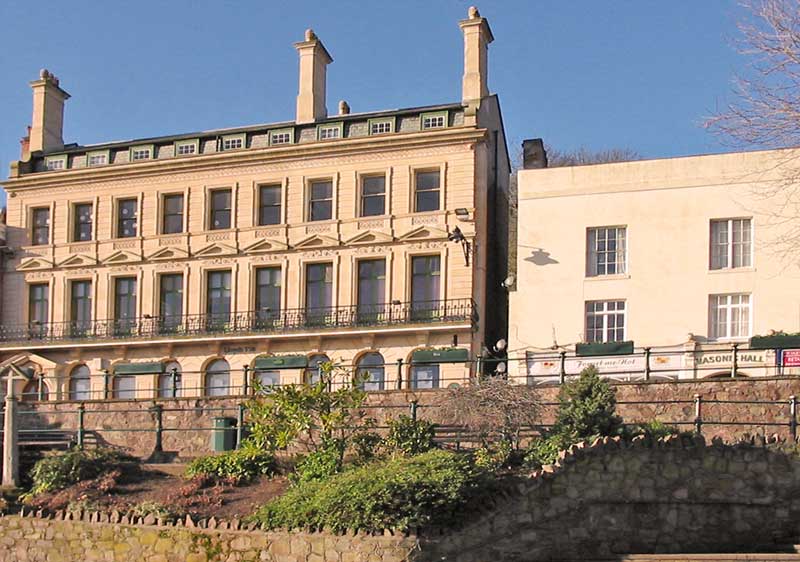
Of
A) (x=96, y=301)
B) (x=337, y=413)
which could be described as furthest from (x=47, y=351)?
(x=337, y=413)

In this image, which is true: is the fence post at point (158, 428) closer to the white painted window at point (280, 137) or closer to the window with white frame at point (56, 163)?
the white painted window at point (280, 137)

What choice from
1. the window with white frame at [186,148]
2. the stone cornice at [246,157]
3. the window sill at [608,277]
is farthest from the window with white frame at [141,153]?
the window sill at [608,277]

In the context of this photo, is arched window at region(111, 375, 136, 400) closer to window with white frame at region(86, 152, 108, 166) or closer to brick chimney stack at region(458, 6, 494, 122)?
window with white frame at region(86, 152, 108, 166)

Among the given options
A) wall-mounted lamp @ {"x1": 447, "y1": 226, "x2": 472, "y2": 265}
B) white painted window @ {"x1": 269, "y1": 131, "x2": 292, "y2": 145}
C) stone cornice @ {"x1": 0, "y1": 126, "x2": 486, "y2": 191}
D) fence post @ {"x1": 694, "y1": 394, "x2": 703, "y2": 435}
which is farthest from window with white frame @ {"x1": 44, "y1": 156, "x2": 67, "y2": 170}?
fence post @ {"x1": 694, "y1": 394, "x2": 703, "y2": 435}

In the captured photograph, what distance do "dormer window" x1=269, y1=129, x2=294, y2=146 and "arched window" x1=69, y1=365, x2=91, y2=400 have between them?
30.7ft

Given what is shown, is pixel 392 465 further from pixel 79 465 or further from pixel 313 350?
pixel 313 350

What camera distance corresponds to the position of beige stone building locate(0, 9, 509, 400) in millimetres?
37875

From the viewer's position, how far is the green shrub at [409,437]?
23859mm

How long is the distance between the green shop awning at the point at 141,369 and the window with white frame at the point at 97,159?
23.8ft

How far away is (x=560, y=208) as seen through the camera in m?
35.9

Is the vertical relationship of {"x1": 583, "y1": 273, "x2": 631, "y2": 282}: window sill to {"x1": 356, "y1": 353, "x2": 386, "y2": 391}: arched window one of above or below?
above

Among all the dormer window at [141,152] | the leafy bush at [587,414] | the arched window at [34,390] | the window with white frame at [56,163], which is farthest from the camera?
the window with white frame at [56,163]

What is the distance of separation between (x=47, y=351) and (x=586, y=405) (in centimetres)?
2348

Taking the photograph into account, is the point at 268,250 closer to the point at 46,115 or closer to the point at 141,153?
the point at 141,153
